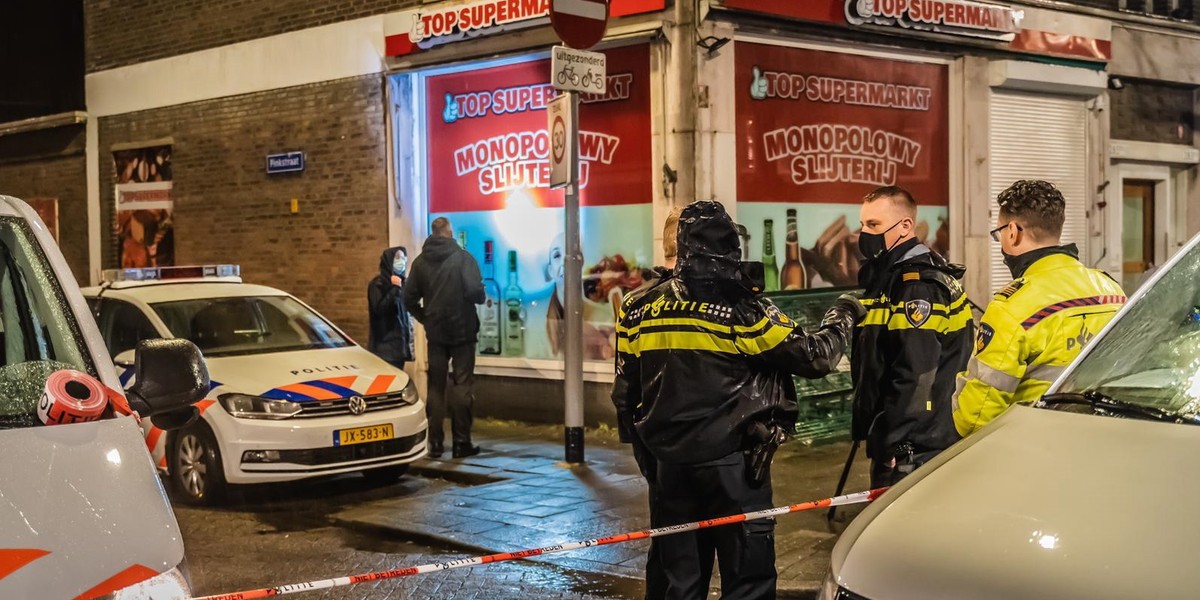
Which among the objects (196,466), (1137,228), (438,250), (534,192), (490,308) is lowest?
(196,466)

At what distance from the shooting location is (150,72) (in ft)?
55.1

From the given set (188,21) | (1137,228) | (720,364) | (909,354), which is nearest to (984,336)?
(909,354)

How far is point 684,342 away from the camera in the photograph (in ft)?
15.0

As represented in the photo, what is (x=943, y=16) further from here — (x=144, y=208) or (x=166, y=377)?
(x=144, y=208)

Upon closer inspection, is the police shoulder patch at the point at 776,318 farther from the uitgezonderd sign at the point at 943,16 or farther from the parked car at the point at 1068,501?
the uitgezonderd sign at the point at 943,16

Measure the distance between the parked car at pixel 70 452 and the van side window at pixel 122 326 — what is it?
567 cm

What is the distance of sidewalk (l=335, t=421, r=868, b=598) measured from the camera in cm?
716

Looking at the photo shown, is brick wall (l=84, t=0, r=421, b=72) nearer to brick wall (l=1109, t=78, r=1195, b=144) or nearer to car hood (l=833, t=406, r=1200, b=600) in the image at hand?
brick wall (l=1109, t=78, r=1195, b=144)

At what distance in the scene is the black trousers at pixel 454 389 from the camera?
35.2 feet

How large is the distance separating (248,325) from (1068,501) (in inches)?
323

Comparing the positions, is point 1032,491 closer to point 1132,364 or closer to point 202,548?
point 1132,364

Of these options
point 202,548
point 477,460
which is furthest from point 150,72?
point 202,548

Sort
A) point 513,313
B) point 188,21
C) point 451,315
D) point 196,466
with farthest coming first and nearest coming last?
1. point 188,21
2. point 513,313
3. point 451,315
4. point 196,466

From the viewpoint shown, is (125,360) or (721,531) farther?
(125,360)
